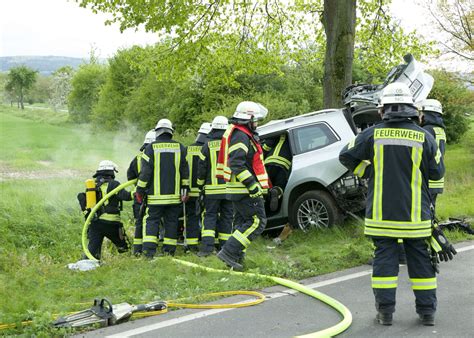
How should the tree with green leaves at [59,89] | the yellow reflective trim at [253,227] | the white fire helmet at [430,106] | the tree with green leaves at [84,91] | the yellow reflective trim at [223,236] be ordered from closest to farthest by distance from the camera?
the yellow reflective trim at [253,227], the white fire helmet at [430,106], the yellow reflective trim at [223,236], the tree with green leaves at [84,91], the tree with green leaves at [59,89]

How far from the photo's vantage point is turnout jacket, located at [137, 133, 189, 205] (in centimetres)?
802

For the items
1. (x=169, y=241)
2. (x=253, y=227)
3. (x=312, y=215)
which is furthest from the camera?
(x=312, y=215)

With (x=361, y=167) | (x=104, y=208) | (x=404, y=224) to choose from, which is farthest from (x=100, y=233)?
(x=404, y=224)

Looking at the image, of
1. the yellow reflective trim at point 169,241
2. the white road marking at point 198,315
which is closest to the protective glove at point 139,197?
the yellow reflective trim at point 169,241

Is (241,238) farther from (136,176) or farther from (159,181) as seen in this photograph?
(136,176)

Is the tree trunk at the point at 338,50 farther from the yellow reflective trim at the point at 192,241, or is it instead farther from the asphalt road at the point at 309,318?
the asphalt road at the point at 309,318

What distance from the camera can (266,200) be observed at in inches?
353

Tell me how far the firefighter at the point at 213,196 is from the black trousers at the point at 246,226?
4.12 feet

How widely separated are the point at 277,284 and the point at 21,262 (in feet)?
14.2

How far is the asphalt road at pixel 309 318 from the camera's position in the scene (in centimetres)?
476

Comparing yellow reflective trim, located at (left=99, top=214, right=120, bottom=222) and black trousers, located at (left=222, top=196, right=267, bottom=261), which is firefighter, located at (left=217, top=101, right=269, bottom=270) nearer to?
black trousers, located at (left=222, top=196, right=267, bottom=261)

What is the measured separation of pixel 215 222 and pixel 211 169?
745 mm

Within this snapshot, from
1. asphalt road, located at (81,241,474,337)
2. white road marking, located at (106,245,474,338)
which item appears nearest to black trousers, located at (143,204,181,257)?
asphalt road, located at (81,241,474,337)

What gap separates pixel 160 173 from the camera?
317 inches
